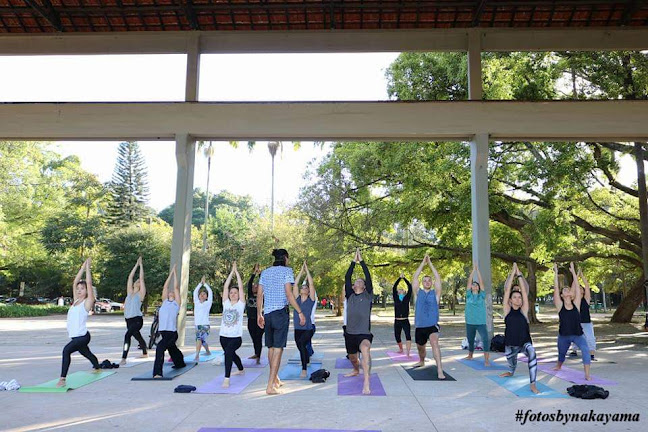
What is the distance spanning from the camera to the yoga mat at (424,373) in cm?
727

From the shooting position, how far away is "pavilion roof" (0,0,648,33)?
11156 mm

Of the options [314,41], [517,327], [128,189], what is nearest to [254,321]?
[517,327]

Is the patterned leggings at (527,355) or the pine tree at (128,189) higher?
the pine tree at (128,189)

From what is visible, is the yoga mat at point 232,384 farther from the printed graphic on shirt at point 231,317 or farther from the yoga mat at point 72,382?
the yoga mat at point 72,382

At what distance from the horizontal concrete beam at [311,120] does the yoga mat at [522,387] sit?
6271mm

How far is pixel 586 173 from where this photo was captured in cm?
1658

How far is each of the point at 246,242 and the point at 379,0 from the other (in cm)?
2457

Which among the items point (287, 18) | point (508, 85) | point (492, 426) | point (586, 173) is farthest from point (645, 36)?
point (492, 426)

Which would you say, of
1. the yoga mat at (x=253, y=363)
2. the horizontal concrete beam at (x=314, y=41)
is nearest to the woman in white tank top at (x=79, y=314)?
the yoga mat at (x=253, y=363)

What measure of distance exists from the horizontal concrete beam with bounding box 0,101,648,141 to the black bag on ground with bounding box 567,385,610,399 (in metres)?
6.97

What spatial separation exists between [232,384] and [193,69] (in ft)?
27.6

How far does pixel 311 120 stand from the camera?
11.5m

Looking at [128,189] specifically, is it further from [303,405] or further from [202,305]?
[303,405]

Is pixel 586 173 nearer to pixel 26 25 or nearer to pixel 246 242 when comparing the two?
pixel 26 25
